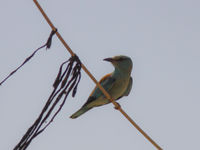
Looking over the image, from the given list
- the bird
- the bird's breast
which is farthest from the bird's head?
the bird's breast

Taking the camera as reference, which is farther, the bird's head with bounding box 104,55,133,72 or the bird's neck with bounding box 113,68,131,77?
the bird's neck with bounding box 113,68,131,77

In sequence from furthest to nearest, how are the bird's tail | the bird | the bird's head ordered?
the bird's tail < the bird < the bird's head

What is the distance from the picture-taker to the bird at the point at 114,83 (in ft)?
23.1

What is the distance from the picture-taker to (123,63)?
7023mm

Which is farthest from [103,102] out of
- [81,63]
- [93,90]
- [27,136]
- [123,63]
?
[27,136]

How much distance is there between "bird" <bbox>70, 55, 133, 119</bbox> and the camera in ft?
23.1

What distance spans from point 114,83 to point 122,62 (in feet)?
1.36

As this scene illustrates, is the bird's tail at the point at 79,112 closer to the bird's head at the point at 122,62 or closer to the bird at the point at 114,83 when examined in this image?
the bird at the point at 114,83

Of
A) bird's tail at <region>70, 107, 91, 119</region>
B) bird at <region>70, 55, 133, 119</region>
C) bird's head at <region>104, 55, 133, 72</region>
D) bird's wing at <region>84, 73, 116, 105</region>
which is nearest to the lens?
bird's head at <region>104, 55, 133, 72</region>

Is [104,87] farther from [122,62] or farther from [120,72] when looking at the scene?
[122,62]

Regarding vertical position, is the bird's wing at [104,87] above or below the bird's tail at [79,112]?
above

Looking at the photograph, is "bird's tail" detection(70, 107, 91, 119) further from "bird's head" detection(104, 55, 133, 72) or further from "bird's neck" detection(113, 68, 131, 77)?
"bird's head" detection(104, 55, 133, 72)

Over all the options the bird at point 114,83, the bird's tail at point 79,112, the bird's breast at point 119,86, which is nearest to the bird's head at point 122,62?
the bird at point 114,83

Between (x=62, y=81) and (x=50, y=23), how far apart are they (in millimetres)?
551
